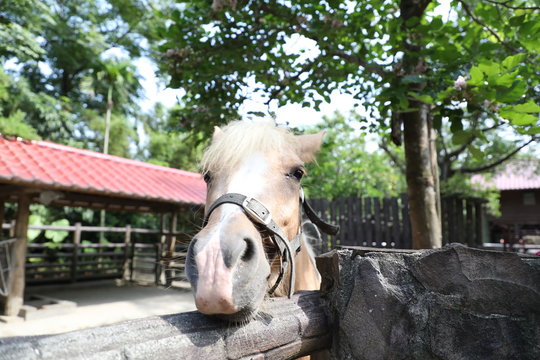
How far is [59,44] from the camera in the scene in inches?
830

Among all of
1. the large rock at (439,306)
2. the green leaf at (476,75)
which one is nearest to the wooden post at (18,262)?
the large rock at (439,306)

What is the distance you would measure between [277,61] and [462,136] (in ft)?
7.65

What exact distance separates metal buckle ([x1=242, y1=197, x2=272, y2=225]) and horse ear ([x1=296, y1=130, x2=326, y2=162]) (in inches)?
33.6

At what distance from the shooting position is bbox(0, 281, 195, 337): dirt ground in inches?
266

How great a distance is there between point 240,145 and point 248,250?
0.76m

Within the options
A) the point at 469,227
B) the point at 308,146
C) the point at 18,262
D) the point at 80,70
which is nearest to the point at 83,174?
the point at 18,262

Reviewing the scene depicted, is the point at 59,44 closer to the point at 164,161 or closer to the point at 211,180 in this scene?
the point at 164,161

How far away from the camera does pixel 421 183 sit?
3.71 meters

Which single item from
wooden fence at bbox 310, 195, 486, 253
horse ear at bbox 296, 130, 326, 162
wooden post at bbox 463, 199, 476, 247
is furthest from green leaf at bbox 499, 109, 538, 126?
wooden post at bbox 463, 199, 476, 247

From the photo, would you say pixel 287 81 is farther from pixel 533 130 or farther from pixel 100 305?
pixel 100 305

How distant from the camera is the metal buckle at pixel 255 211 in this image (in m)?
1.48

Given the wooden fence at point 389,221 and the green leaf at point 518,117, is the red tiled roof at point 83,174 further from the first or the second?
the green leaf at point 518,117

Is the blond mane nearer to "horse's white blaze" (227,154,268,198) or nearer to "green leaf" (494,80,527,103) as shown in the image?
"horse's white blaze" (227,154,268,198)

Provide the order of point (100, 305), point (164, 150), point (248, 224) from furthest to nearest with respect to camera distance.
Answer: point (164, 150)
point (100, 305)
point (248, 224)
